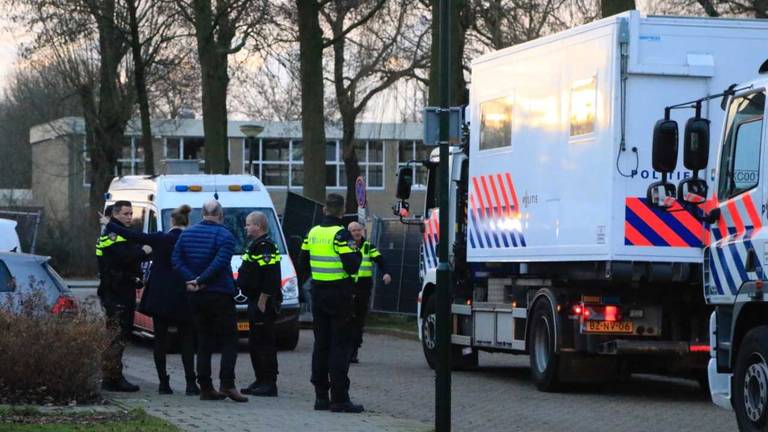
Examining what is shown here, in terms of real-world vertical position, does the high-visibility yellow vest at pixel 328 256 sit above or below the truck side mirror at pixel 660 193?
below

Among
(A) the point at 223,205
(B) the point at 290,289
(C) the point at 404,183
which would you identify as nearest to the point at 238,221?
(A) the point at 223,205

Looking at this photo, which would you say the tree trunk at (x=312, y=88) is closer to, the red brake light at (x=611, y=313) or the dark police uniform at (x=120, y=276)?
the dark police uniform at (x=120, y=276)

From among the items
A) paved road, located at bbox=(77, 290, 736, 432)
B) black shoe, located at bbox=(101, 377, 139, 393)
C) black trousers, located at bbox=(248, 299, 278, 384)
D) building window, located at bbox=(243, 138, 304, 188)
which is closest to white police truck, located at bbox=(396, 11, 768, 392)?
paved road, located at bbox=(77, 290, 736, 432)

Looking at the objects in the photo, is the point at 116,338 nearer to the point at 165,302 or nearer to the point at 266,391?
the point at 165,302

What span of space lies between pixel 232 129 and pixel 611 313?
56832mm

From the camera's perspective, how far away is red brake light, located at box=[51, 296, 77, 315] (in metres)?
13.7

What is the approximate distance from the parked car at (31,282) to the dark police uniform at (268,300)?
171 cm

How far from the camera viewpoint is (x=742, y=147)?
11.1m

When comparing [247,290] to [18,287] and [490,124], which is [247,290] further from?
[490,124]

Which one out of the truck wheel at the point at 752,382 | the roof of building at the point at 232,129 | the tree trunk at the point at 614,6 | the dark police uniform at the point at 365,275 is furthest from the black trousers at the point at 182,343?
the roof of building at the point at 232,129

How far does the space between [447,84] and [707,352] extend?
16.4 ft

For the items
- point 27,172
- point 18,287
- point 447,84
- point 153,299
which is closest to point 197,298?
point 153,299

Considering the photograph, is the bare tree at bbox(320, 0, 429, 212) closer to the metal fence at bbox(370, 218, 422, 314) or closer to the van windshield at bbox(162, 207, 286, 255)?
the metal fence at bbox(370, 218, 422, 314)

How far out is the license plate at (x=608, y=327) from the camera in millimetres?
14766
